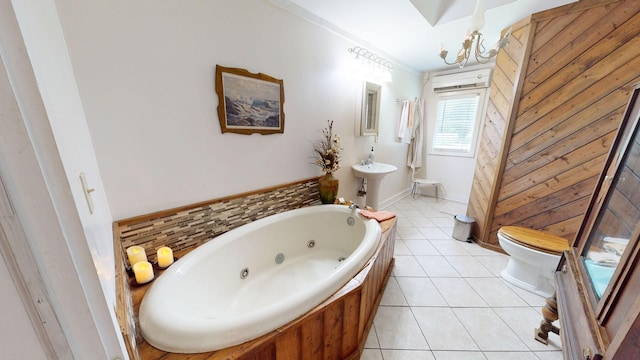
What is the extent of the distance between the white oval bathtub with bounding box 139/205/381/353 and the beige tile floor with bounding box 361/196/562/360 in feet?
1.80

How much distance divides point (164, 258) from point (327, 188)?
4.70ft

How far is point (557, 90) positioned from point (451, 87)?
76.2 inches

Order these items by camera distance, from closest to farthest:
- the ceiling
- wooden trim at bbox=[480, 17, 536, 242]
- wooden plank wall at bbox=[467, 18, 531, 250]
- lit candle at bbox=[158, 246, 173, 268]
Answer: lit candle at bbox=[158, 246, 173, 268] < the ceiling < wooden trim at bbox=[480, 17, 536, 242] < wooden plank wall at bbox=[467, 18, 531, 250]

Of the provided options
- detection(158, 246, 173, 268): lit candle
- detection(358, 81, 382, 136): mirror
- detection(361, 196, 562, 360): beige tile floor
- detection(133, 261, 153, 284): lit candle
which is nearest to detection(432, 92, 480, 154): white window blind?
detection(358, 81, 382, 136): mirror

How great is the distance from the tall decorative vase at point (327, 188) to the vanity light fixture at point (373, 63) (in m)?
1.40

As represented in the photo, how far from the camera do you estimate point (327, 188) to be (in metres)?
2.21

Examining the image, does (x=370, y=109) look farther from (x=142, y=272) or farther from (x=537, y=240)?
(x=142, y=272)

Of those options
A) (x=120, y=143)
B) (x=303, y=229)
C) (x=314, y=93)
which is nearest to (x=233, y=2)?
(x=314, y=93)

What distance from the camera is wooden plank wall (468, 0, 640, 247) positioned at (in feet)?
5.21

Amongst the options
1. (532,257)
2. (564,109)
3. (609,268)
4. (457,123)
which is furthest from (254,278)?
(457,123)

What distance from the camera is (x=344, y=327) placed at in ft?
3.74

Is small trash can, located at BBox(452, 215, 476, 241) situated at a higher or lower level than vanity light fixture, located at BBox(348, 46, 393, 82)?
lower

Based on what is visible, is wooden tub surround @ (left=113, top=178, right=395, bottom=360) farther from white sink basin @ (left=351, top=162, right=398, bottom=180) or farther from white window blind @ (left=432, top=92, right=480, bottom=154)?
white window blind @ (left=432, top=92, right=480, bottom=154)

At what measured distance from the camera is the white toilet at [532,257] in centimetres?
164
